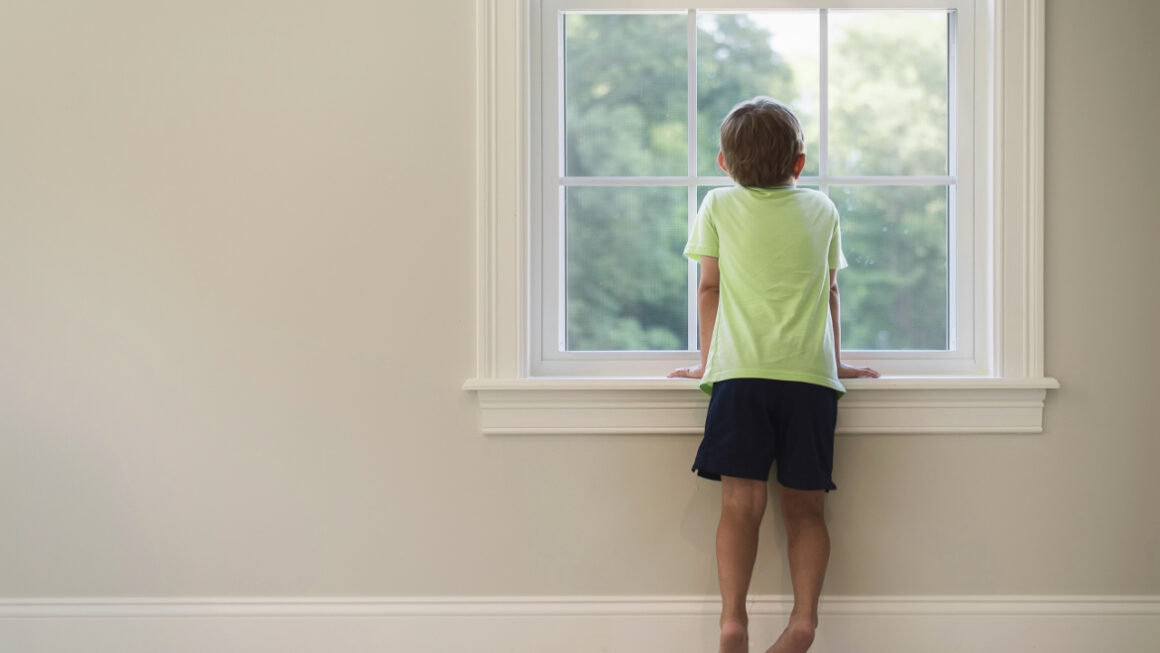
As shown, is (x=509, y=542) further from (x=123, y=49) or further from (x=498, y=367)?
(x=123, y=49)

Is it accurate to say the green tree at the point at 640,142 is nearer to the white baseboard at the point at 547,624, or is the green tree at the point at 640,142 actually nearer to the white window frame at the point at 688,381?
the white window frame at the point at 688,381

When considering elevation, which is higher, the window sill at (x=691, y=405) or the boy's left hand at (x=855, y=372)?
the boy's left hand at (x=855, y=372)

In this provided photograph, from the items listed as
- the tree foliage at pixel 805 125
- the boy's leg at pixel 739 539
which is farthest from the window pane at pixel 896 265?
the boy's leg at pixel 739 539

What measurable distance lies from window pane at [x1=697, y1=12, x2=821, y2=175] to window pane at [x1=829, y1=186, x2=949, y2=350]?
17 centimetres

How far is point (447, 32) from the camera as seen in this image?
6.31ft

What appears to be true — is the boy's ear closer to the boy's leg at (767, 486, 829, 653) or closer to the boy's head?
the boy's head

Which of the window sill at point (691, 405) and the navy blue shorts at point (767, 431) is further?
the window sill at point (691, 405)

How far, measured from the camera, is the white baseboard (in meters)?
1.90

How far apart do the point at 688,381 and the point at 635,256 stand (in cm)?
34

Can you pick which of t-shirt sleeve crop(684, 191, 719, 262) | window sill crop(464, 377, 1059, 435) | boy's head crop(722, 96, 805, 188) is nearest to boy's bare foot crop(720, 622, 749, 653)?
window sill crop(464, 377, 1059, 435)

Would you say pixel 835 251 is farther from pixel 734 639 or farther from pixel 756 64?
pixel 734 639

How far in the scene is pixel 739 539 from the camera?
1.75 meters

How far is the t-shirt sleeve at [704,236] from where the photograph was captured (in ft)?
5.95

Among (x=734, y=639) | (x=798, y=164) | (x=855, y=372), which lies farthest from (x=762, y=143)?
(x=734, y=639)
